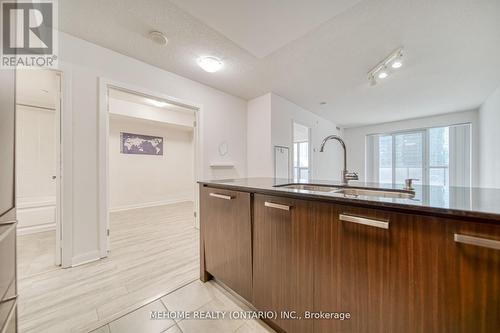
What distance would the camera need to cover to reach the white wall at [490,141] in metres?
3.09

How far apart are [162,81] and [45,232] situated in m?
3.02

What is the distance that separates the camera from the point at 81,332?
44.4 inches

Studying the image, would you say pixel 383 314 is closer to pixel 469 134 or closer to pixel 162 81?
pixel 162 81

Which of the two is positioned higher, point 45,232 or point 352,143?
point 352,143

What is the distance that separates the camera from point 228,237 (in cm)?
137

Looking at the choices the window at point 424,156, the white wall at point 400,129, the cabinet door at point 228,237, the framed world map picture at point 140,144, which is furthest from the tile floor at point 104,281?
the window at point 424,156

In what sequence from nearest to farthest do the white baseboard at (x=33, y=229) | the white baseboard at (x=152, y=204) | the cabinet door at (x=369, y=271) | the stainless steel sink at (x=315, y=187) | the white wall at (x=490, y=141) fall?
the cabinet door at (x=369, y=271)
the stainless steel sink at (x=315, y=187)
the white baseboard at (x=33, y=229)
the white wall at (x=490, y=141)
the white baseboard at (x=152, y=204)

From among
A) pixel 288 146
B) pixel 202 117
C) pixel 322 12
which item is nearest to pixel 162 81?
pixel 202 117

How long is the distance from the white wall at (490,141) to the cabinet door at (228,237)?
183 inches

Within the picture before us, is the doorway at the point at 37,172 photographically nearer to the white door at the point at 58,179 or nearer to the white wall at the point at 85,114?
the white door at the point at 58,179

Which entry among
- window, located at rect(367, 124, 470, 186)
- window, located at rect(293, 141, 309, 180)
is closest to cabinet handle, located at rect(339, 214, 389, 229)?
window, located at rect(293, 141, 309, 180)

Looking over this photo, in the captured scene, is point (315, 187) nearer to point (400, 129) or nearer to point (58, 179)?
point (58, 179)

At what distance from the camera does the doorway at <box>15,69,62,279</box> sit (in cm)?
191

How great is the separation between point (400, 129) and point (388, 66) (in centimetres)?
393
